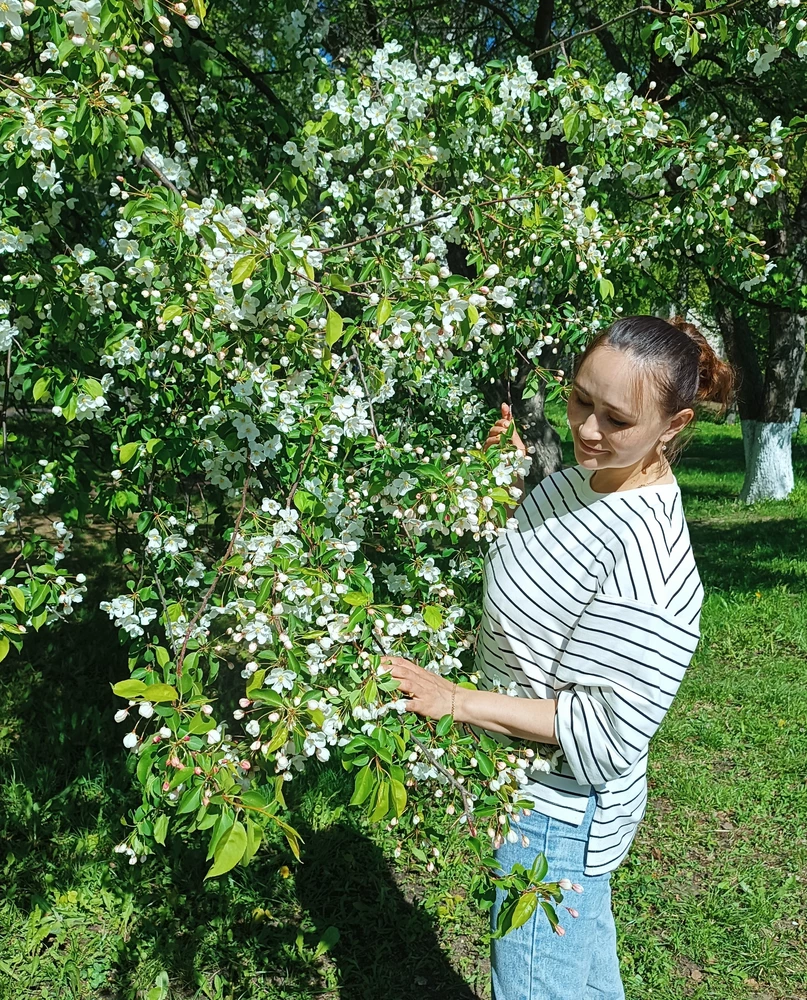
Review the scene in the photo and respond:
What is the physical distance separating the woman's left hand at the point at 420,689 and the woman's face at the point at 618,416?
1.80 ft

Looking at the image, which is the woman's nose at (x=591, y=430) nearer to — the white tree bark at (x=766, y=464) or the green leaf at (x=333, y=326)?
the green leaf at (x=333, y=326)

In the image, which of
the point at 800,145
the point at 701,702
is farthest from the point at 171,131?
the point at 701,702

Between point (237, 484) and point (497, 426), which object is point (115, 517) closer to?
point (237, 484)

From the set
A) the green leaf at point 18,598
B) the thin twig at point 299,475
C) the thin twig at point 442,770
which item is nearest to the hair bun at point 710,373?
the thin twig at point 299,475

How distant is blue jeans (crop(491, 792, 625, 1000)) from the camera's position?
179cm

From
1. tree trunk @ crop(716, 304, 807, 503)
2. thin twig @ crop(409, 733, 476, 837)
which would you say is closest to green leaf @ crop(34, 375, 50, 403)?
thin twig @ crop(409, 733, 476, 837)

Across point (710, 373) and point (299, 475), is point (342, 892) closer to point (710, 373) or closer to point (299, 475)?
point (299, 475)

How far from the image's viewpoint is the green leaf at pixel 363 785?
4.54 feet

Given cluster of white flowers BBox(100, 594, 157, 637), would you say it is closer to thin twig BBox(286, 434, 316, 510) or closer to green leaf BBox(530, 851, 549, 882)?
thin twig BBox(286, 434, 316, 510)

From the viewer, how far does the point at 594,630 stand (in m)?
1.67

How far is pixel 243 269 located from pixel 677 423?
0.93 meters

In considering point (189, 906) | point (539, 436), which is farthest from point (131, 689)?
point (539, 436)

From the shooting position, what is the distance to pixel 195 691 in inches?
59.1

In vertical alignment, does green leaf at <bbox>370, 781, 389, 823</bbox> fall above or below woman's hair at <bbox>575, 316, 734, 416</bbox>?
below
